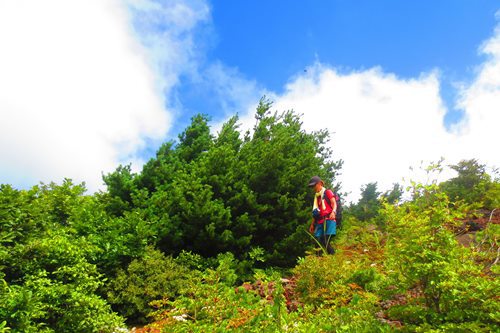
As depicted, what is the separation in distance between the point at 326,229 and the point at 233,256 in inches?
83.1

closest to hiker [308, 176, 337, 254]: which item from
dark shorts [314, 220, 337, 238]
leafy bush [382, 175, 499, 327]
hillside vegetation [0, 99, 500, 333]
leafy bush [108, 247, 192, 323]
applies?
dark shorts [314, 220, 337, 238]

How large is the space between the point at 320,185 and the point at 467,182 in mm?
7943

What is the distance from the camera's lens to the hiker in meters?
7.52

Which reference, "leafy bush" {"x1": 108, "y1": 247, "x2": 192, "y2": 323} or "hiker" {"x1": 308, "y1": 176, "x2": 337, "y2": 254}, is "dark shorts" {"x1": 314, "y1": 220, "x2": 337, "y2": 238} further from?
"leafy bush" {"x1": 108, "y1": 247, "x2": 192, "y2": 323}

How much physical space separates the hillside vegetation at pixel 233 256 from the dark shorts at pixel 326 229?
403mm

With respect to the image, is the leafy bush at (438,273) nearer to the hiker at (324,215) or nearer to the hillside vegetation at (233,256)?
the hillside vegetation at (233,256)

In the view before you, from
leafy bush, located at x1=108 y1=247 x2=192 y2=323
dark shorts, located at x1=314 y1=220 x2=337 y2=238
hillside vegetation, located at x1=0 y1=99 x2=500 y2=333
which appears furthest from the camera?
dark shorts, located at x1=314 y1=220 x2=337 y2=238

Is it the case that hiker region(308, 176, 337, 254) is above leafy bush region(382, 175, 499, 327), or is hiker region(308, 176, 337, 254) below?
above

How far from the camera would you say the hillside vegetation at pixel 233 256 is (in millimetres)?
3461

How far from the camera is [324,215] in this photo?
764cm

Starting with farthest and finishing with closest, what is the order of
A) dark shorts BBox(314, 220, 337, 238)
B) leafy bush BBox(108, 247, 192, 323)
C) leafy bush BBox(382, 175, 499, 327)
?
dark shorts BBox(314, 220, 337, 238), leafy bush BBox(108, 247, 192, 323), leafy bush BBox(382, 175, 499, 327)

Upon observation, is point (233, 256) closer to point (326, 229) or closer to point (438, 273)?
point (326, 229)

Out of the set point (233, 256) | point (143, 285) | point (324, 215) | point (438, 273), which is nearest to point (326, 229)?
point (324, 215)

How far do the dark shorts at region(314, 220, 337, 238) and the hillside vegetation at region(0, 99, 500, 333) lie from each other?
40 cm
